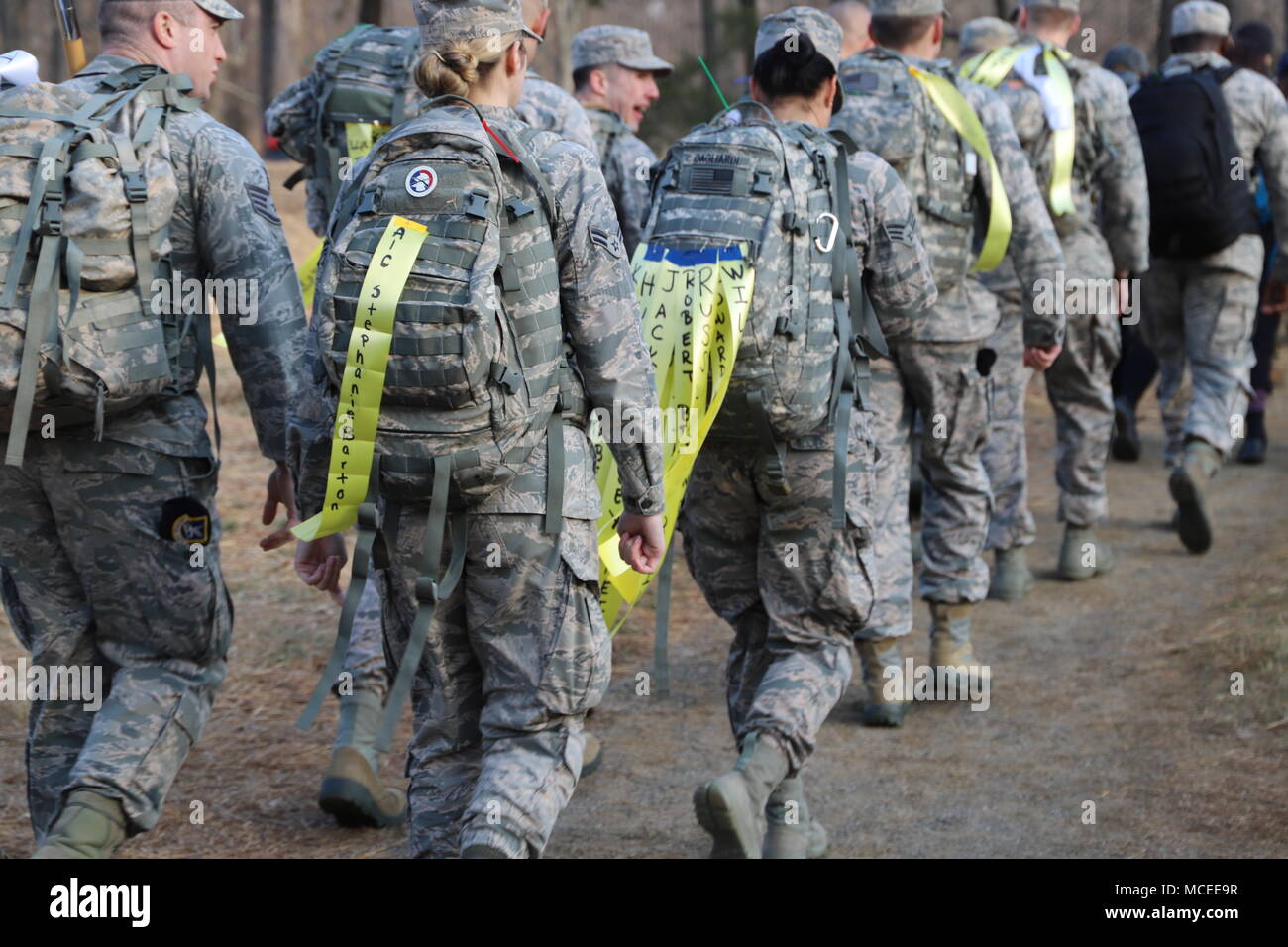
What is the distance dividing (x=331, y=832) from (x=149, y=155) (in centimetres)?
220

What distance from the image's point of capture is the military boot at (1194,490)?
7.86 m

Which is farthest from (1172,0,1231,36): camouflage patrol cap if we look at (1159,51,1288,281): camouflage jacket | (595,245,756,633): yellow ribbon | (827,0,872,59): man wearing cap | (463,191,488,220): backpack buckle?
(463,191,488,220): backpack buckle

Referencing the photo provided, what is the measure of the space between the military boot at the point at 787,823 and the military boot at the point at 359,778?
1.23 metres

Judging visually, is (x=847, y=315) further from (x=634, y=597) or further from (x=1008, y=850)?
(x=1008, y=850)

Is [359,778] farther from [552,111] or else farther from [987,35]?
[987,35]

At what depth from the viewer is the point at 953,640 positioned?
624cm

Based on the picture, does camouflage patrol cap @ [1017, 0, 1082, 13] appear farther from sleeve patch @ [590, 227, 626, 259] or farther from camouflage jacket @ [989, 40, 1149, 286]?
sleeve patch @ [590, 227, 626, 259]

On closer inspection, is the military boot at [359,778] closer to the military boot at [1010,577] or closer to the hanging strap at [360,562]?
the hanging strap at [360,562]

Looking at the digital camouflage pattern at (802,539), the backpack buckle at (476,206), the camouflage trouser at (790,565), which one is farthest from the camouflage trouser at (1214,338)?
the backpack buckle at (476,206)

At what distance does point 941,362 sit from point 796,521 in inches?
65.5

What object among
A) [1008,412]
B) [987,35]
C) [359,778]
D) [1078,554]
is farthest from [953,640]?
[987,35]

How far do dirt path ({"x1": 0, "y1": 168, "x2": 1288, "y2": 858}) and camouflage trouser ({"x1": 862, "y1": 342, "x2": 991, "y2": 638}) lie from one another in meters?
0.50
